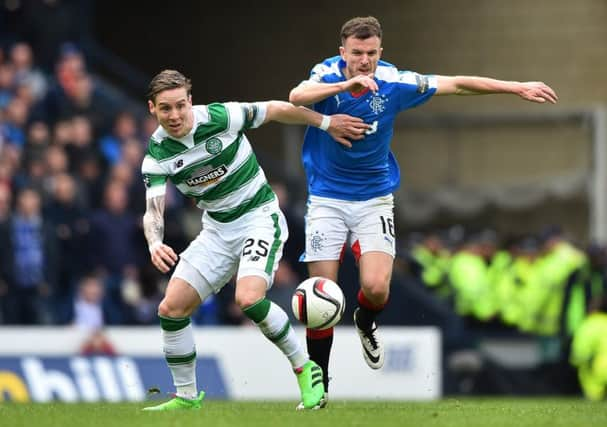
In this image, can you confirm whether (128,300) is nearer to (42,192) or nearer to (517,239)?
(42,192)

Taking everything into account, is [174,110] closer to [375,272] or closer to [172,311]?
[172,311]

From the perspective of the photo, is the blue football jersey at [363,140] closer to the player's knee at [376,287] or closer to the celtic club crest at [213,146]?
the player's knee at [376,287]

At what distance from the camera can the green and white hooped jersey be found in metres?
9.62

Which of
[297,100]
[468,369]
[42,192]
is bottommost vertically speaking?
[468,369]

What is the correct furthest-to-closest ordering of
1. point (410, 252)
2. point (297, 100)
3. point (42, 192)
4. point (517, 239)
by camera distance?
1. point (517, 239)
2. point (410, 252)
3. point (42, 192)
4. point (297, 100)

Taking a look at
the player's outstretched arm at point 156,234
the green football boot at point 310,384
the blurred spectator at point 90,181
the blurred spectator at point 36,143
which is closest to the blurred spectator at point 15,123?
the blurred spectator at point 36,143

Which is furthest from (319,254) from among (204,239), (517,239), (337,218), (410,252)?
(517,239)

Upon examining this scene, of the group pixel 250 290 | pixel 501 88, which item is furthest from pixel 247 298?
pixel 501 88

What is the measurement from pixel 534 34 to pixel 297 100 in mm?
16536

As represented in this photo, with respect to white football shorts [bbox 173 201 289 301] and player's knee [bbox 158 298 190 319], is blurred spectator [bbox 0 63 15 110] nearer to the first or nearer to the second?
white football shorts [bbox 173 201 289 301]

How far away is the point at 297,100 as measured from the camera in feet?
32.1

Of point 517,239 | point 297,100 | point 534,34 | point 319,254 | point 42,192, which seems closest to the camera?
point 297,100

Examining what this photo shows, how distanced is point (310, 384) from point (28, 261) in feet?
23.9

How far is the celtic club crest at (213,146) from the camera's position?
965 centimetres
